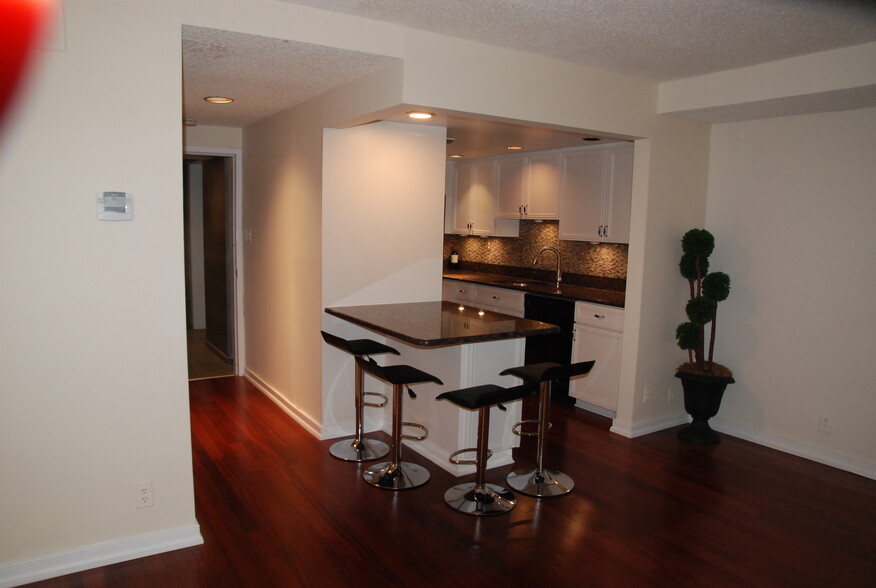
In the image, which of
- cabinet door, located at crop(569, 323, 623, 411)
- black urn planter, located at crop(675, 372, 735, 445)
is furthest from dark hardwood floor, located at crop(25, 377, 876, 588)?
cabinet door, located at crop(569, 323, 623, 411)

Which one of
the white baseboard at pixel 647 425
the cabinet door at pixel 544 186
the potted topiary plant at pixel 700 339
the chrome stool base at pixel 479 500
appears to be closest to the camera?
the chrome stool base at pixel 479 500

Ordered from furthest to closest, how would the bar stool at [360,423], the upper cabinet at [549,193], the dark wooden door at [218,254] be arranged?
the dark wooden door at [218,254]
the upper cabinet at [549,193]
the bar stool at [360,423]

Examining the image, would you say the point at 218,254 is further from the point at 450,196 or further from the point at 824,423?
the point at 824,423

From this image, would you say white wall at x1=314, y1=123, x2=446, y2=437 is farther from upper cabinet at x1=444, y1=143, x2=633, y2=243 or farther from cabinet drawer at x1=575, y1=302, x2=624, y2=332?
upper cabinet at x1=444, y1=143, x2=633, y2=243

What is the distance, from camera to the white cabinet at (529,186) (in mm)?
5766

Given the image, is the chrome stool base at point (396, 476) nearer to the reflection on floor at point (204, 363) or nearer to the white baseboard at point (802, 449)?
the white baseboard at point (802, 449)

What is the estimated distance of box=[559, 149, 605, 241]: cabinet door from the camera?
5246 mm

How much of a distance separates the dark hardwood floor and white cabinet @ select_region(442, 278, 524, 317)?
1.68m

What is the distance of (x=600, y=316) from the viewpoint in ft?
15.6

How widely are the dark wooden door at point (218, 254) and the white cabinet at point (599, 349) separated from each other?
3.29 meters

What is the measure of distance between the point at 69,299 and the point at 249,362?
3288 millimetres

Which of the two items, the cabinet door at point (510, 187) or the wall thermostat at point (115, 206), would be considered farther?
the cabinet door at point (510, 187)

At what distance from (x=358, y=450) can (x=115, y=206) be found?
7.02ft

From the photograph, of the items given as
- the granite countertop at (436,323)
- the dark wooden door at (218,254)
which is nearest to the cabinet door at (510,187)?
the granite countertop at (436,323)
